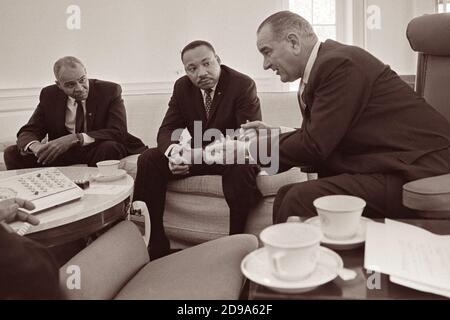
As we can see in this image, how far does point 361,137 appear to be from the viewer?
168 centimetres

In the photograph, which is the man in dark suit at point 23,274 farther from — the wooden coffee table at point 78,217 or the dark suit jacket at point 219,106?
the dark suit jacket at point 219,106

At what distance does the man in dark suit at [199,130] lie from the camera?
2.35 metres

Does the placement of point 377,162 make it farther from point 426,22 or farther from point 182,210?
point 182,210

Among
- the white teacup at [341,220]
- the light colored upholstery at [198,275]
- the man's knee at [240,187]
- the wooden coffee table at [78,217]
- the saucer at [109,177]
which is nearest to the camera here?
the white teacup at [341,220]

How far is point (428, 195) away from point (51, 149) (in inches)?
79.2

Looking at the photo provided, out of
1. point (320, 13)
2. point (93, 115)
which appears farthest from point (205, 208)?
point (320, 13)

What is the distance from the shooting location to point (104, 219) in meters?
1.57

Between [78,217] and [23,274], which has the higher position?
[23,274]

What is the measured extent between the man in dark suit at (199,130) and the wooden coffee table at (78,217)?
707 millimetres

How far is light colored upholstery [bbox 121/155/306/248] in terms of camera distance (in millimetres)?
2412

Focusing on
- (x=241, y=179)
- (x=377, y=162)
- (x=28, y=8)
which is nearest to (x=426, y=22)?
(x=377, y=162)

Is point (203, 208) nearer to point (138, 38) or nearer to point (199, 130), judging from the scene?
point (199, 130)

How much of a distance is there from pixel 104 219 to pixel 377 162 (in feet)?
3.07

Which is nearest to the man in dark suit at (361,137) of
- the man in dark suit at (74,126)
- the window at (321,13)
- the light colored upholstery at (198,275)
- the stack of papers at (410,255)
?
the light colored upholstery at (198,275)
